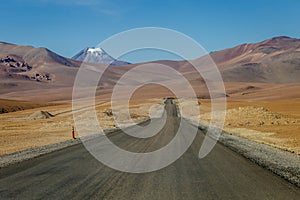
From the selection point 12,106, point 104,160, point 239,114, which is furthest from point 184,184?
point 12,106

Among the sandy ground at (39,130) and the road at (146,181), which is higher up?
the road at (146,181)

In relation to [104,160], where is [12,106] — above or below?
below

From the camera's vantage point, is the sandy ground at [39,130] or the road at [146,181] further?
the sandy ground at [39,130]

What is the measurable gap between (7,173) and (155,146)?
9785mm

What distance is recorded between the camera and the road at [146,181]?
9984 mm

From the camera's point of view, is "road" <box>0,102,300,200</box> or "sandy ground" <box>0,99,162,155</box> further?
"sandy ground" <box>0,99,162,155</box>

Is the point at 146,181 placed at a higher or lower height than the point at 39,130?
higher

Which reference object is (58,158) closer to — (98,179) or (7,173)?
(7,173)

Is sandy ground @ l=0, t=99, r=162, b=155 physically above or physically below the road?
below

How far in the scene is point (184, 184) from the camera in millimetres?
11305

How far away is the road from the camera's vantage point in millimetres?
9984

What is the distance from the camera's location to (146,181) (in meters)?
11.7

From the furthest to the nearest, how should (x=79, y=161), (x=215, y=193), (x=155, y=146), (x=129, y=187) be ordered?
1. (x=155, y=146)
2. (x=79, y=161)
3. (x=129, y=187)
4. (x=215, y=193)

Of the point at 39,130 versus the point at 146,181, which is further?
the point at 39,130
